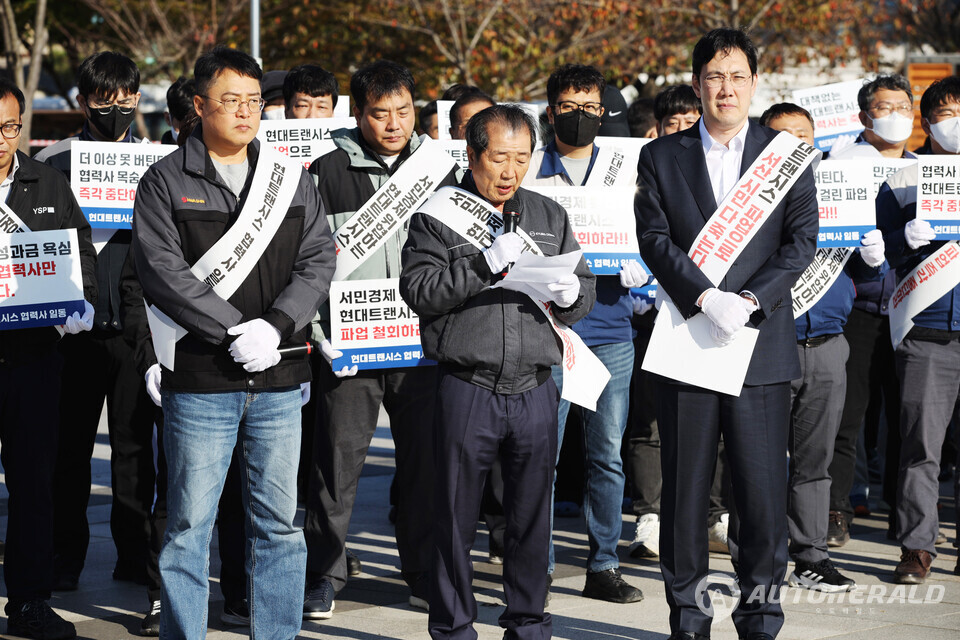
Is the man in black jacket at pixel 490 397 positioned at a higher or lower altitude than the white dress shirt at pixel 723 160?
lower

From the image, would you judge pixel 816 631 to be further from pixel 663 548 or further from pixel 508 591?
pixel 508 591

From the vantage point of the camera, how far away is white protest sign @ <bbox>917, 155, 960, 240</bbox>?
6.34m

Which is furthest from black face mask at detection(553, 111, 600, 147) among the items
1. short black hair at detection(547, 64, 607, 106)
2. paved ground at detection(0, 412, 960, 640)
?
paved ground at detection(0, 412, 960, 640)

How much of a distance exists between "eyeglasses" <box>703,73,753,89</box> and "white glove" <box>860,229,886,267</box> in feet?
5.13

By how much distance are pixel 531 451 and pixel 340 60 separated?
62.2 feet

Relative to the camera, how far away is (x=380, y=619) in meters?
5.77

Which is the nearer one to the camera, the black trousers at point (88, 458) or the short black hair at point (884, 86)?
the black trousers at point (88, 458)

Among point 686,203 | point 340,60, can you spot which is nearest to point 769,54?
point 340,60

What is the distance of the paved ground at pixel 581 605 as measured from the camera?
553cm

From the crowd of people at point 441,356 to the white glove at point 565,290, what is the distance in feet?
0.12

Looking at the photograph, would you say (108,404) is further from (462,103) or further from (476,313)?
(462,103)

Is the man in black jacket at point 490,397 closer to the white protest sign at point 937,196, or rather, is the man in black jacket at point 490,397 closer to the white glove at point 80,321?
the white glove at point 80,321

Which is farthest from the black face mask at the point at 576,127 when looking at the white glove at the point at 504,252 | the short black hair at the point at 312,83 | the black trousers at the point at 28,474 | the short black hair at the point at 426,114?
the black trousers at the point at 28,474

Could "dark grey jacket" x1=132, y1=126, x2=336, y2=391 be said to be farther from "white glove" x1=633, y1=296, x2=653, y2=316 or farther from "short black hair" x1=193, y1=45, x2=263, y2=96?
"white glove" x1=633, y1=296, x2=653, y2=316
